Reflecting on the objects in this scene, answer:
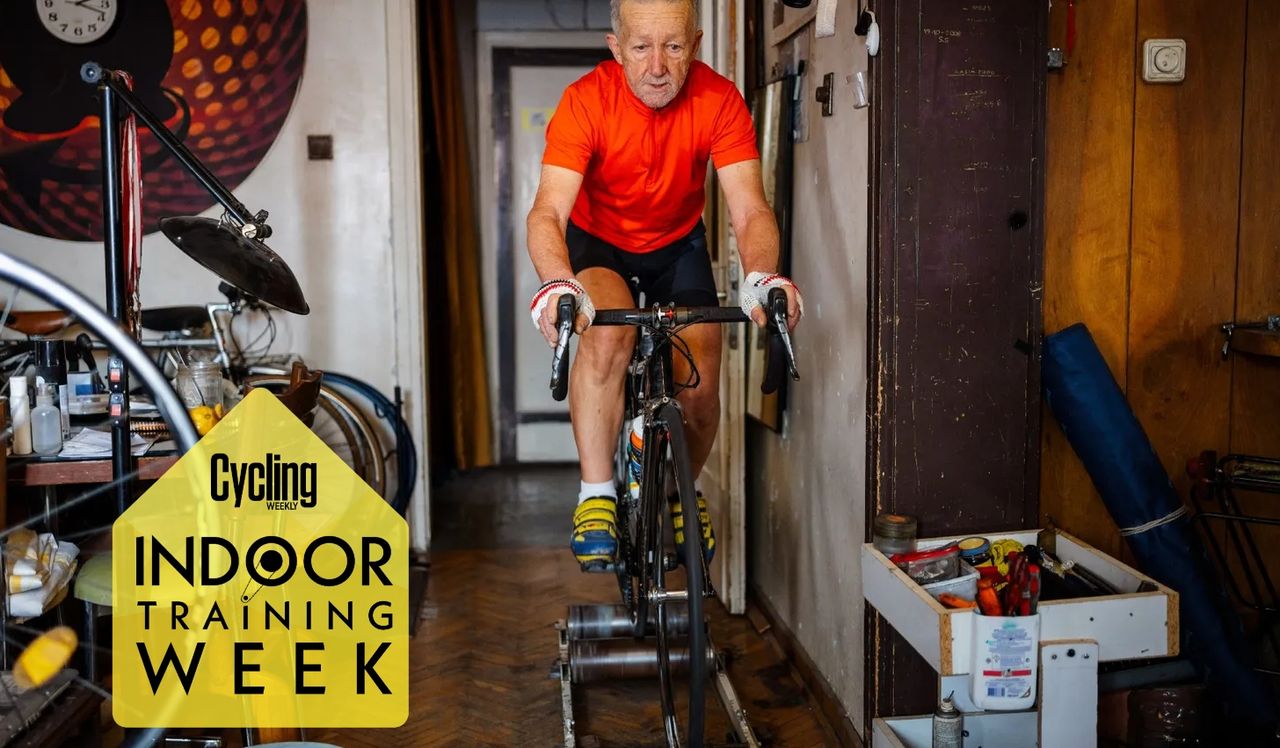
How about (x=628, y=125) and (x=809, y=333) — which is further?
(x=809, y=333)

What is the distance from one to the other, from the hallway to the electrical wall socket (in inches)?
62.8

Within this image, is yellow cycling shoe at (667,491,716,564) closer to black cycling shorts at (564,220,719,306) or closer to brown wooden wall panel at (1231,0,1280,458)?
black cycling shorts at (564,220,719,306)

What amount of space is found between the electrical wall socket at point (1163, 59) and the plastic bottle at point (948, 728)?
1.36m

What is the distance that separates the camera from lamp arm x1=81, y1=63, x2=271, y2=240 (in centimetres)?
187

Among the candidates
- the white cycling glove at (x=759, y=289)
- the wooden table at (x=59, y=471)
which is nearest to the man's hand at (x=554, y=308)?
the white cycling glove at (x=759, y=289)

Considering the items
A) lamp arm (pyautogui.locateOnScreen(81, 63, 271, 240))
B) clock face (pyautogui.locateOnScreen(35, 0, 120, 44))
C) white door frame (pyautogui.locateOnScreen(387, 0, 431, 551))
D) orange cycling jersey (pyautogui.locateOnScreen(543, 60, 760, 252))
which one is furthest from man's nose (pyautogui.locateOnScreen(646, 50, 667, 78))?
clock face (pyautogui.locateOnScreen(35, 0, 120, 44))

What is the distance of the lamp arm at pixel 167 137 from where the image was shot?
1869 millimetres

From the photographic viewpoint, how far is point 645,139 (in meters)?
2.31

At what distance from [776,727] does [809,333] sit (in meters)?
0.94

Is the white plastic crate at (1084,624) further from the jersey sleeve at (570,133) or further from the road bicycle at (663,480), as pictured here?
the jersey sleeve at (570,133)

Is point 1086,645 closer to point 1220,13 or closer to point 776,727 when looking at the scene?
point 776,727

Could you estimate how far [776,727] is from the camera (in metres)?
2.57

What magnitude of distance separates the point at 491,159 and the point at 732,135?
11.0ft

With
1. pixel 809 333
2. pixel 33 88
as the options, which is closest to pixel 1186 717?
pixel 809 333
